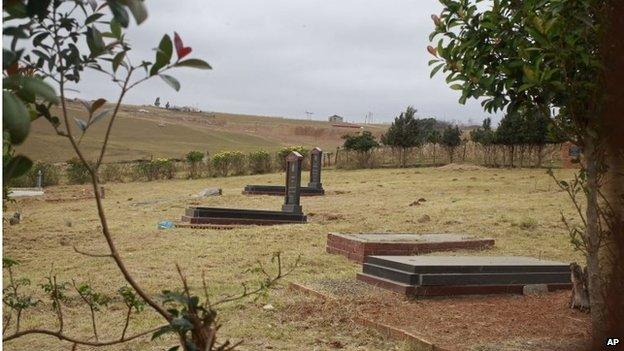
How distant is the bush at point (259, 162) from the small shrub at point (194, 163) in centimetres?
258

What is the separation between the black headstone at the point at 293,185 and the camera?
15992mm

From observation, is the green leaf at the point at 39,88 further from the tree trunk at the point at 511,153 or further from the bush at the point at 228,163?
the tree trunk at the point at 511,153

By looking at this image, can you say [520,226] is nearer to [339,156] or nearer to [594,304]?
[594,304]

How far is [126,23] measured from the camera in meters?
1.38

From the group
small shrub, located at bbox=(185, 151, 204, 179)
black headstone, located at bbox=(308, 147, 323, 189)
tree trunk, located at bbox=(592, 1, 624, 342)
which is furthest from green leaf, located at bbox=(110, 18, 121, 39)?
small shrub, located at bbox=(185, 151, 204, 179)

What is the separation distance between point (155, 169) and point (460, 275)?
28.0m

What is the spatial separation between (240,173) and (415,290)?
28.8m

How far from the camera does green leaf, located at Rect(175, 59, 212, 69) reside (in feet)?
5.12

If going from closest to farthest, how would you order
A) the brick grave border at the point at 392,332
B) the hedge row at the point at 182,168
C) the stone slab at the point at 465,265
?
the brick grave border at the point at 392,332, the stone slab at the point at 465,265, the hedge row at the point at 182,168

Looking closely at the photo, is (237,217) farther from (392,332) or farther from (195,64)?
(195,64)

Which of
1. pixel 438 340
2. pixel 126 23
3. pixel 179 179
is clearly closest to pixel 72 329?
pixel 438 340

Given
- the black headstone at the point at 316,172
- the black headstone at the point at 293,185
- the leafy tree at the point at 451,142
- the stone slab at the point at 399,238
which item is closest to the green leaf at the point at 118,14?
the stone slab at the point at 399,238

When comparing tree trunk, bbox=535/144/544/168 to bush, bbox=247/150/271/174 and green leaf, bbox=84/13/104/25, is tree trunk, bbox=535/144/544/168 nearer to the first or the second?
bush, bbox=247/150/271/174

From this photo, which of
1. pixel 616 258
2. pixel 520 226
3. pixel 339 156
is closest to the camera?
pixel 616 258
